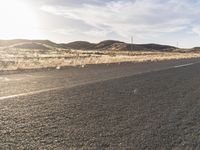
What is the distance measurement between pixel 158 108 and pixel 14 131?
3911 millimetres

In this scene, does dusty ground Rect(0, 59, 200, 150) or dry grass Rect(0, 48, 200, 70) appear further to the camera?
dry grass Rect(0, 48, 200, 70)

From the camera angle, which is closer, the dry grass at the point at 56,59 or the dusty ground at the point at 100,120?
the dusty ground at the point at 100,120

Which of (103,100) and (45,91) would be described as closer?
(103,100)

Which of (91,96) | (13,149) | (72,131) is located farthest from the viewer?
(91,96)

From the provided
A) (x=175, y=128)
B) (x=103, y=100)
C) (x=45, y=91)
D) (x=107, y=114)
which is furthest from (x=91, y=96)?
(x=175, y=128)

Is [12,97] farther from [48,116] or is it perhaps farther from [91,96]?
[48,116]

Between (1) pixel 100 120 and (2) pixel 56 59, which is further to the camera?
(2) pixel 56 59

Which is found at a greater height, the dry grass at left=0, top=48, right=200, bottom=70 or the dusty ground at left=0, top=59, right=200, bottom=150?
the dusty ground at left=0, top=59, right=200, bottom=150

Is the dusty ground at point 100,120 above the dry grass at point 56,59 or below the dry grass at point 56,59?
above

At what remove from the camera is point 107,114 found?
316 inches

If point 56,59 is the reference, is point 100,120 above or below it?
above

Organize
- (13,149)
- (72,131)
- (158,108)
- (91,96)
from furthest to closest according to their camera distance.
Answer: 1. (91,96)
2. (158,108)
3. (72,131)
4. (13,149)

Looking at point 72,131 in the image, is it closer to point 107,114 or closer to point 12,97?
point 107,114

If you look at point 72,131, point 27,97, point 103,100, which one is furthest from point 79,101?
point 72,131
